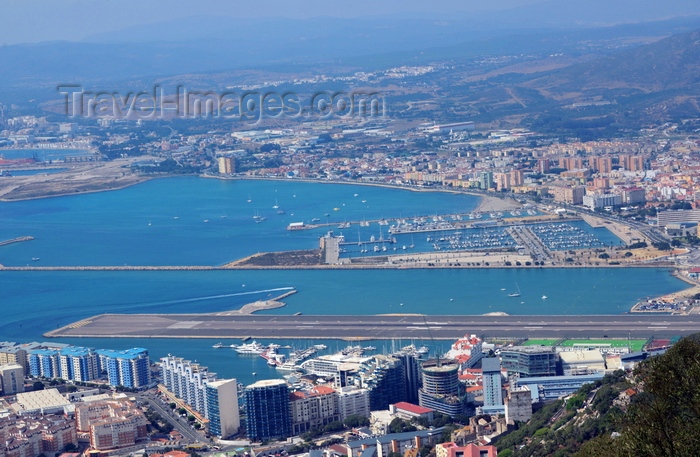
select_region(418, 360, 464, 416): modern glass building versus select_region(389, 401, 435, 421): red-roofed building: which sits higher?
select_region(418, 360, 464, 416): modern glass building

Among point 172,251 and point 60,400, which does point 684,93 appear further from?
point 60,400

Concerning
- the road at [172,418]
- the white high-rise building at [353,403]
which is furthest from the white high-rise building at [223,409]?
the white high-rise building at [353,403]

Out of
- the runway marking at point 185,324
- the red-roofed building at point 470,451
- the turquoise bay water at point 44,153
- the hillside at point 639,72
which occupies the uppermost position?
the hillside at point 639,72

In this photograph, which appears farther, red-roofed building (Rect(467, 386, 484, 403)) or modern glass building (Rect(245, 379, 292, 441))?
red-roofed building (Rect(467, 386, 484, 403))

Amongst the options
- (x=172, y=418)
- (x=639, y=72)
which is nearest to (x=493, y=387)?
(x=172, y=418)

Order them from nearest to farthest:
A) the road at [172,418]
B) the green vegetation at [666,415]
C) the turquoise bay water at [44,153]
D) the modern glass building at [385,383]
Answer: the green vegetation at [666,415]
the road at [172,418]
the modern glass building at [385,383]
the turquoise bay water at [44,153]

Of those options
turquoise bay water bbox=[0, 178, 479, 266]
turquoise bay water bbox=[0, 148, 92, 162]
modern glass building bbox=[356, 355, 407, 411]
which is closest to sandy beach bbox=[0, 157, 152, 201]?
turquoise bay water bbox=[0, 178, 479, 266]

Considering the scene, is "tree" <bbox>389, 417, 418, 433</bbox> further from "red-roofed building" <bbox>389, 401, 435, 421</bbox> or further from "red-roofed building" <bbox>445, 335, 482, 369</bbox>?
"red-roofed building" <bbox>445, 335, 482, 369</bbox>

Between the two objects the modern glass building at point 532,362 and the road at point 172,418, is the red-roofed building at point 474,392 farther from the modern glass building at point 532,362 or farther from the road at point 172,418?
the road at point 172,418

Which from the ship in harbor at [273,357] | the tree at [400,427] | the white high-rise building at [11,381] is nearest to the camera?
the tree at [400,427]
